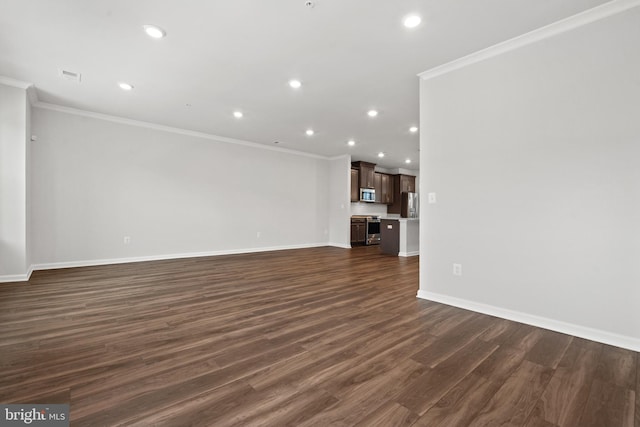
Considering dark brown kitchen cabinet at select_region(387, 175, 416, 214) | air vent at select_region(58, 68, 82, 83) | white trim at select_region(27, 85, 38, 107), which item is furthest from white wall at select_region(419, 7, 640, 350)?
dark brown kitchen cabinet at select_region(387, 175, 416, 214)

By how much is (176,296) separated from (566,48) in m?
4.54


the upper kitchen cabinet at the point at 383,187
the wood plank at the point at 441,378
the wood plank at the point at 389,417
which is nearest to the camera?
the wood plank at the point at 389,417

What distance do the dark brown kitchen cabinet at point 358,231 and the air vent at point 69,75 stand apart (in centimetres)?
657

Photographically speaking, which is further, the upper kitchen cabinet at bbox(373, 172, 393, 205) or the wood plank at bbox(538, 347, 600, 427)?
the upper kitchen cabinet at bbox(373, 172, 393, 205)

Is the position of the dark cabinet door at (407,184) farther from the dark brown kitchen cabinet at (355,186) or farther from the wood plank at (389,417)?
the wood plank at (389,417)

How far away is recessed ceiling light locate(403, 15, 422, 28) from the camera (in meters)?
2.33

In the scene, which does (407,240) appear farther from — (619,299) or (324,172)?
(619,299)

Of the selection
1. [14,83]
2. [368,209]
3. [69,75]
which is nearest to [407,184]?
[368,209]

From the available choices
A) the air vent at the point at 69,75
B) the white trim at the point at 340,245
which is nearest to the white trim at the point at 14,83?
the air vent at the point at 69,75

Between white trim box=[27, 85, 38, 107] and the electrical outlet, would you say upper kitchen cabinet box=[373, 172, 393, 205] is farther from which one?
white trim box=[27, 85, 38, 107]

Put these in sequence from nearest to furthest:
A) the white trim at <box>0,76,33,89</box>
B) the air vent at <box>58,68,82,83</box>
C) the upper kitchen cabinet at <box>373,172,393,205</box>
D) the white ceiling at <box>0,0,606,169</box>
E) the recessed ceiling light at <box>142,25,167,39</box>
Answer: the white ceiling at <box>0,0,606,169</box> < the recessed ceiling light at <box>142,25,167,39</box> < the air vent at <box>58,68,82,83</box> < the white trim at <box>0,76,33,89</box> < the upper kitchen cabinet at <box>373,172,393,205</box>

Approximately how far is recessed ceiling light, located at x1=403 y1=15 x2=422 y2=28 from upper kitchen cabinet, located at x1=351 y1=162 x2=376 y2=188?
20.6ft

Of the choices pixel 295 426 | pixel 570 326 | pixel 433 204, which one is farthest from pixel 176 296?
pixel 570 326

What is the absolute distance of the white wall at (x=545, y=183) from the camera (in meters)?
2.14
